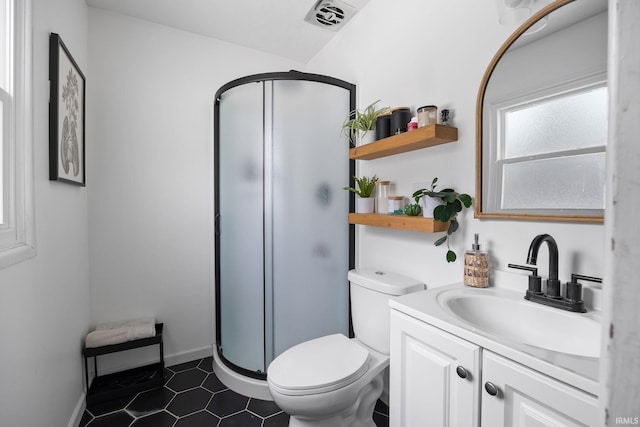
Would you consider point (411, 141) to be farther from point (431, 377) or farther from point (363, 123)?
point (431, 377)

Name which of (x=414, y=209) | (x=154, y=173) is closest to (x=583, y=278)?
(x=414, y=209)

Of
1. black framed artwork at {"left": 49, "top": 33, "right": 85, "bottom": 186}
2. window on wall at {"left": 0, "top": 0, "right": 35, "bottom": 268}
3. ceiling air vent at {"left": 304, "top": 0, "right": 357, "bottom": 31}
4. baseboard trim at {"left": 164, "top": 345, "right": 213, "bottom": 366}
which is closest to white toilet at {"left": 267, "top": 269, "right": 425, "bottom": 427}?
window on wall at {"left": 0, "top": 0, "right": 35, "bottom": 268}

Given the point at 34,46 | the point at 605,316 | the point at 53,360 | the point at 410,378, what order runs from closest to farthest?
1. the point at 605,316
2. the point at 410,378
3. the point at 34,46
4. the point at 53,360

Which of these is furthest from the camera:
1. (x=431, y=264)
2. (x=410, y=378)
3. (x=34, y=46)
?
(x=431, y=264)

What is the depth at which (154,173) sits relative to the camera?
2178 millimetres

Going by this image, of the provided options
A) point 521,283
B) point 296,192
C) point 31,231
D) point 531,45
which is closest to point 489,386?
point 521,283

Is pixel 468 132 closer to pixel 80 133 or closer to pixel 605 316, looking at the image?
pixel 605 316

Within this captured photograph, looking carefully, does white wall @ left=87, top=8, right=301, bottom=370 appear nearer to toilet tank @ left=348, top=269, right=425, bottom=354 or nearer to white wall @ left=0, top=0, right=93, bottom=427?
white wall @ left=0, top=0, right=93, bottom=427

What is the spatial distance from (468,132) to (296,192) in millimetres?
1028

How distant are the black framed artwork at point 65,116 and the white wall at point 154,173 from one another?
9.8 inches

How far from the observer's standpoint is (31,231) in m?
1.12

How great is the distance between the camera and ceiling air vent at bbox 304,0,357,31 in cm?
193

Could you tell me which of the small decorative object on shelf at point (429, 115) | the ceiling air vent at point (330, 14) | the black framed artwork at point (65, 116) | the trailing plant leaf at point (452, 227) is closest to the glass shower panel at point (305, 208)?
the ceiling air vent at point (330, 14)

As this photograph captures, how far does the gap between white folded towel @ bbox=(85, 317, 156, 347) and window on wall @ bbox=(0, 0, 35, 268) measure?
97cm
